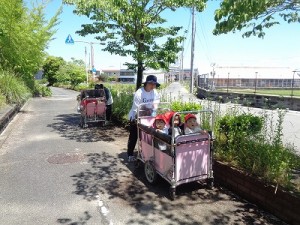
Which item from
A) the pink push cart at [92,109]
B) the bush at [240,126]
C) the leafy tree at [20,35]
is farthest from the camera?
the leafy tree at [20,35]

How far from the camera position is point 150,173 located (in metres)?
5.13

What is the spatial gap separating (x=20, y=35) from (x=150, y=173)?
12.2m

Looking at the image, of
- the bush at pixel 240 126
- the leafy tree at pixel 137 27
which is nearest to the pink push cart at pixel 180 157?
the bush at pixel 240 126

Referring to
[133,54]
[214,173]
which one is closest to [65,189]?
[214,173]

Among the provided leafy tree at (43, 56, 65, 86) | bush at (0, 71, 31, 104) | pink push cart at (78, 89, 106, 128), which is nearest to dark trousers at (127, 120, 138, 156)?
pink push cart at (78, 89, 106, 128)

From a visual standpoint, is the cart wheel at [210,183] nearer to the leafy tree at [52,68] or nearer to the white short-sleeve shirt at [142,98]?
the white short-sleeve shirt at [142,98]

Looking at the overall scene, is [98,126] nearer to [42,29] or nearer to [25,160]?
[25,160]

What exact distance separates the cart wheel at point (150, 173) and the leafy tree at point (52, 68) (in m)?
45.6

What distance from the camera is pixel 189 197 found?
466 cm

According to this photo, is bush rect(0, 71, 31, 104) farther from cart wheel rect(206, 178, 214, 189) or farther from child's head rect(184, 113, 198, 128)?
cart wheel rect(206, 178, 214, 189)

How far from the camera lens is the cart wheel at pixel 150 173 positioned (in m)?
5.00

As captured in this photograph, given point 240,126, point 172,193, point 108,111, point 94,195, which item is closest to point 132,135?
point 94,195

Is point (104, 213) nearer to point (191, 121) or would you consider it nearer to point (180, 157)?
point (180, 157)

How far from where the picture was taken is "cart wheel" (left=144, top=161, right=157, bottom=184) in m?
5.00
